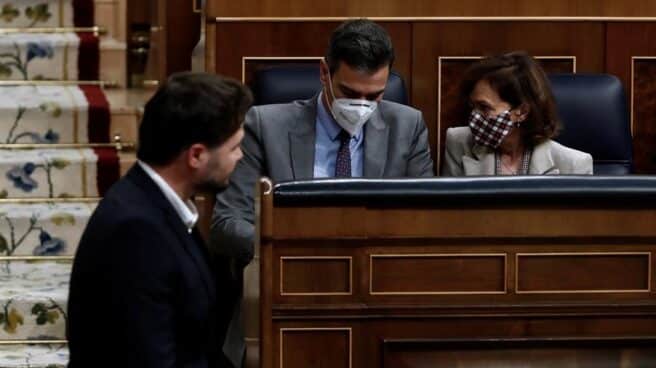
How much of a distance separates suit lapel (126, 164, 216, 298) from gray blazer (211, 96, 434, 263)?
3.41 ft

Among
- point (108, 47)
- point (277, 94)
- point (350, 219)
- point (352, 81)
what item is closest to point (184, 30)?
point (108, 47)

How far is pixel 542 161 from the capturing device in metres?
3.75

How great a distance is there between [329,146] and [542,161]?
540mm

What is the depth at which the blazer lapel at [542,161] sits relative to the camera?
12.3 feet

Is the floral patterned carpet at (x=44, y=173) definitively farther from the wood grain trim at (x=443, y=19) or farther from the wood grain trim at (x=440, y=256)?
the wood grain trim at (x=440, y=256)

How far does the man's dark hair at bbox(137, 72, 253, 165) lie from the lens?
2.29 meters

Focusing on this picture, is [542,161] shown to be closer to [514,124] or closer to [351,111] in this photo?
[514,124]

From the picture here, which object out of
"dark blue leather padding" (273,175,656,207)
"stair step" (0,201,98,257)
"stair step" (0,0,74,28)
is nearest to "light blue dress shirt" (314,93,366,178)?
"dark blue leather padding" (273,175,656,207)

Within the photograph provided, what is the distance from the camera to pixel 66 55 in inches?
199

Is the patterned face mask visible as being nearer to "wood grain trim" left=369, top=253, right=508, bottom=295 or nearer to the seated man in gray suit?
the seated man in gray suit

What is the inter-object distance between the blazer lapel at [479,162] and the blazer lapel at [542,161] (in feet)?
0.32

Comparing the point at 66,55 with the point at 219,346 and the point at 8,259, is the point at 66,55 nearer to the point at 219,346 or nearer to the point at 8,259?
the point at 8,259

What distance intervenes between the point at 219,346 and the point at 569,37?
211 cm

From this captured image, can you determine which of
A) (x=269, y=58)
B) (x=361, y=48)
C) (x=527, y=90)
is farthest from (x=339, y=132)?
(x=269, y=58)
